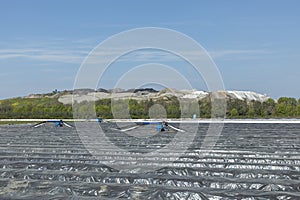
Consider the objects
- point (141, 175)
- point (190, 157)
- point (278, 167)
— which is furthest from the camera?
point (190, 157)

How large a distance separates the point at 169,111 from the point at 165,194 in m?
26.5

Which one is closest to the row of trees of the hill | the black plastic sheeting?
the hill

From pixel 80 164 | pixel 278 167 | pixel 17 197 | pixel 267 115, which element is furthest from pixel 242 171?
pixel 267 115

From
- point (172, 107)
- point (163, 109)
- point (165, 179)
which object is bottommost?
point (165, 179)

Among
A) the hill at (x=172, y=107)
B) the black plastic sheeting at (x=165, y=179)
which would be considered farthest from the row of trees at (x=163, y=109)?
the black plastic sheeting at (x=165, y=179)

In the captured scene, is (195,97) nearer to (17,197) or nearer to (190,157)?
(190,157)

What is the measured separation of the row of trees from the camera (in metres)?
29.9

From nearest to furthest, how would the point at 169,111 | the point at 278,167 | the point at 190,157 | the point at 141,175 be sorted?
1. the point at 141,175
2. the point at 278,167
3. the point at 190,157
4. the point at 169,111

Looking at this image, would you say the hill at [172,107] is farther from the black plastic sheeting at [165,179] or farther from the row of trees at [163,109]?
the black plastic sheeting at [165,179]

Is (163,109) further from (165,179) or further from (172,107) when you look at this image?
(165,179)

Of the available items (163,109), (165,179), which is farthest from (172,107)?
(165,179)

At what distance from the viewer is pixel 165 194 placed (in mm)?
4469

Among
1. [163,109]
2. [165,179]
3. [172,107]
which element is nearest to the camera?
[165,179]

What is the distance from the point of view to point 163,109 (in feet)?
94.9
